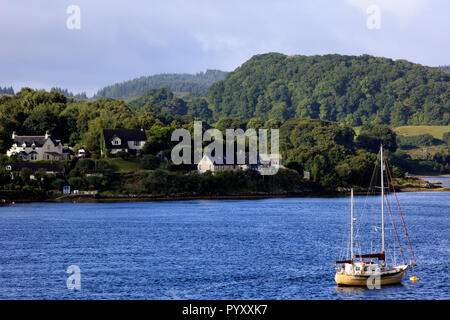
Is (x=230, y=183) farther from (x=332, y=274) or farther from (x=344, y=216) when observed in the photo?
(x=332, y=274)

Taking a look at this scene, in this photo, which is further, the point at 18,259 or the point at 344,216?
the point at 344,216

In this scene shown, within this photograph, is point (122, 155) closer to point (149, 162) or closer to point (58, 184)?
point (149, 162)

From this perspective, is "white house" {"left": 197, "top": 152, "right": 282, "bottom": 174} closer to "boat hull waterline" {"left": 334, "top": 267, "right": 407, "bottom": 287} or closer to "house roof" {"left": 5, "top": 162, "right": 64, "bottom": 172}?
"house roof" {"left": 5, "top": 162, "right": 64, "bottom": 172}

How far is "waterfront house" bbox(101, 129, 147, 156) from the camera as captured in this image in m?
135

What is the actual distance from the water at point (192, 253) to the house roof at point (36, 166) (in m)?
17.9

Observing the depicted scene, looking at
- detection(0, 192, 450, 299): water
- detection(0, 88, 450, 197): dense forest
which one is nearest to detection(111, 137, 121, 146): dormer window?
detection(0, 88, 450, 197): dense forest

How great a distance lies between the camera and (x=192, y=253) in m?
55.7

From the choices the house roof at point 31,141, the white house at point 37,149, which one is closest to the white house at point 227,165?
the white house at point 37,149

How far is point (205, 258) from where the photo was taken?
52.9m

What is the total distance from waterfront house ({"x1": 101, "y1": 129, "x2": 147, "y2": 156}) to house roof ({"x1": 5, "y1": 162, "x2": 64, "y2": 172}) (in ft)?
47.9

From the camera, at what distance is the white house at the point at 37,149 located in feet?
432
